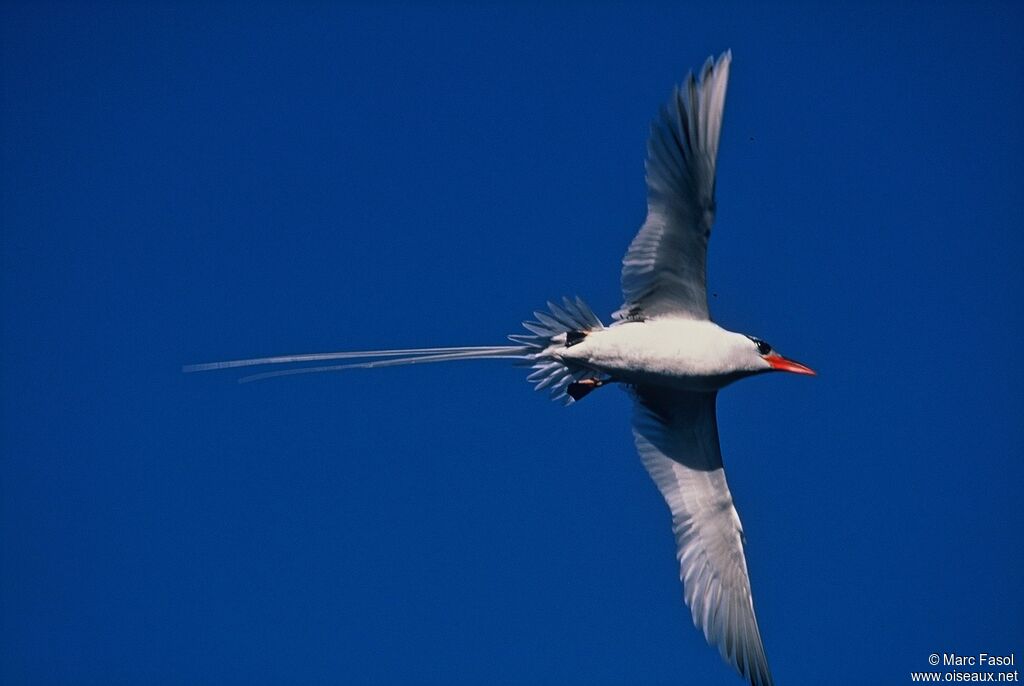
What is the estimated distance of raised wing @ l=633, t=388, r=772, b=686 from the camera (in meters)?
12.3

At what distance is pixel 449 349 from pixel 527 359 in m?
1.18

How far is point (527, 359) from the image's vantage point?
11805mm

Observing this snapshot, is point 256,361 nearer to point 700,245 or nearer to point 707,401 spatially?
point 700,245

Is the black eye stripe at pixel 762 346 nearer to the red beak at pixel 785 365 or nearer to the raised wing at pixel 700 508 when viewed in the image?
the red beak at pixel 785 365

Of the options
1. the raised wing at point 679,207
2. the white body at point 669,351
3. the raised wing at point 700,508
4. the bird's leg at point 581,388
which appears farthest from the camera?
the raised wing at point 700,508

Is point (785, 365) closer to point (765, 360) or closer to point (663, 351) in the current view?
point (765, 360)

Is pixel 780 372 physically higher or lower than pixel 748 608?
higher

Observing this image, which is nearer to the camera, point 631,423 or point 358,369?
point 358,369

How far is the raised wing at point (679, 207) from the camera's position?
32.4ft

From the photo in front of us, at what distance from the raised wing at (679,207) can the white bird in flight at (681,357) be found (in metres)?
0.01

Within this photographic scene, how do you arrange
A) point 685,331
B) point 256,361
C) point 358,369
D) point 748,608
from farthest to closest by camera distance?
point 748,608 → point 685,331 → point 358,369 → point 256,361

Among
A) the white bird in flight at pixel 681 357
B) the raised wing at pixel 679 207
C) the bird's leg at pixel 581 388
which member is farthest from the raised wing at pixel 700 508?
the raised wing at pixel 679 207

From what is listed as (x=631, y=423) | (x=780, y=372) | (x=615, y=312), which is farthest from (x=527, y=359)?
(x=780, y=372)

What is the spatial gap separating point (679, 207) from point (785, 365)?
8.20ft
